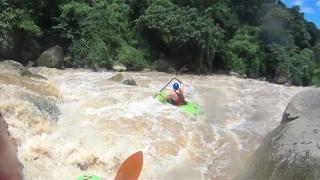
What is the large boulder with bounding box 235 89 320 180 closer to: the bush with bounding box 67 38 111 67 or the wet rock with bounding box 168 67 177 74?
the bush with bounding box 67 38 111 67

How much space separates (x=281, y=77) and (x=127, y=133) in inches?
685

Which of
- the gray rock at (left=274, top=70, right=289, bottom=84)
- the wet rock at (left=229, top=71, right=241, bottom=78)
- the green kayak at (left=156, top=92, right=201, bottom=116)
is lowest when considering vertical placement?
the gray rock at (left=274, top=70, right=289, bottom=84)

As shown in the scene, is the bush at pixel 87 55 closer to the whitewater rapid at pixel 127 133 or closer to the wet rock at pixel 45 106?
the whitewater rapid at pixel 127 133

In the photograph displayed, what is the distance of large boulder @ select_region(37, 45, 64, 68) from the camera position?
15008 mm

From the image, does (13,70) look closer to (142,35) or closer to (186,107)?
(186,107)

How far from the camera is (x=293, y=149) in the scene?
5.39m

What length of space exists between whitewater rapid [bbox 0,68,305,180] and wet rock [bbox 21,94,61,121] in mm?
109

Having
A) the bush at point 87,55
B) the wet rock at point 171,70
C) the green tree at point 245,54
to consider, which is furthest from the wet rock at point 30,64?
the green tree at point 245,54

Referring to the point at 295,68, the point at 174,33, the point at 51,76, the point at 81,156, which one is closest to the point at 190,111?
the point at 81,156

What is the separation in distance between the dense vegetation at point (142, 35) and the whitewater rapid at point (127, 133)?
427 centimetres

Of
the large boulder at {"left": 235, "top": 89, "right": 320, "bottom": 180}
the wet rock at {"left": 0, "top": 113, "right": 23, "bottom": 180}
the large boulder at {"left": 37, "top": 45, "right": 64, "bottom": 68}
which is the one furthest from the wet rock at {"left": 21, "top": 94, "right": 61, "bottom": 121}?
the wet rock at {"left": 0, "top": 113, "right": 23, "bottom": 180}

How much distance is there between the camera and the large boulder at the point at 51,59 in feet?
49.2

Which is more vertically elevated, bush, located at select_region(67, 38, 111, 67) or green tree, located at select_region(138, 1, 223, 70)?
green tree, located at select_region(138, 1, 223, 70)

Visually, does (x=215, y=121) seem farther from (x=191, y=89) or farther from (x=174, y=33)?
(x=174, y=33)
